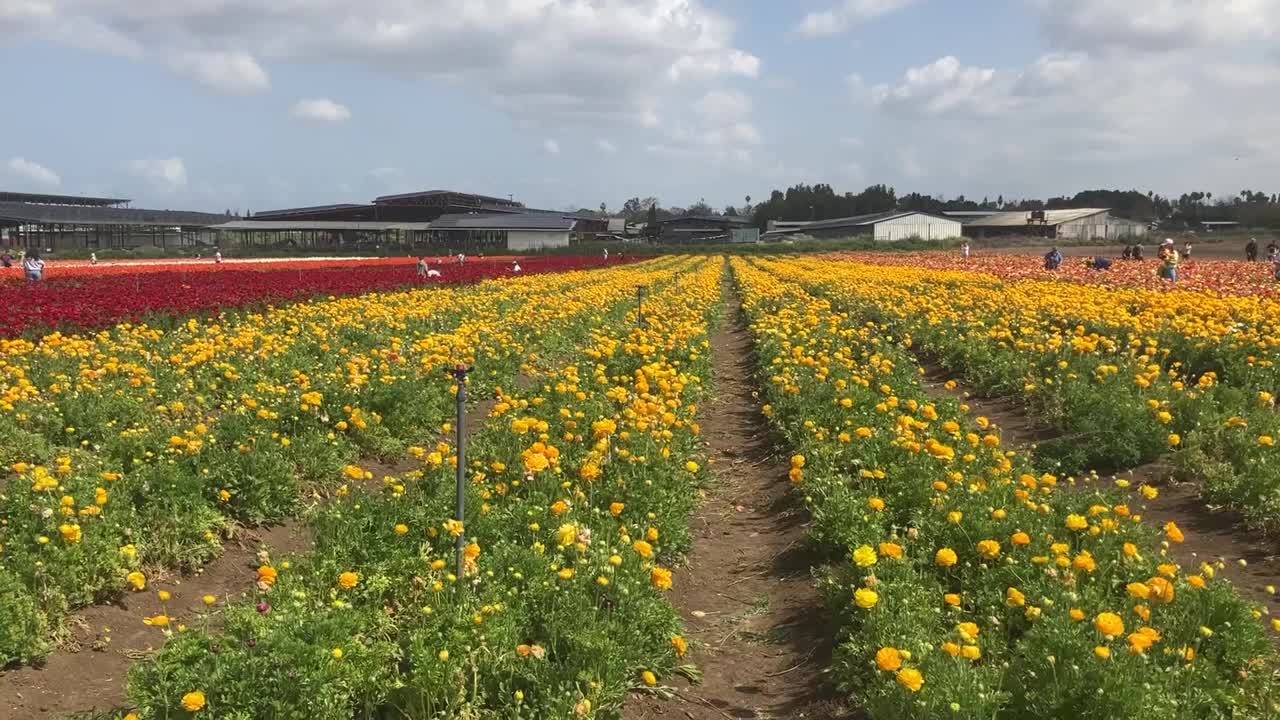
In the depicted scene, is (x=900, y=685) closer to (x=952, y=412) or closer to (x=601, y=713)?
(x=601, y=713)

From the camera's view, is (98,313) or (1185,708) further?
(98,313)

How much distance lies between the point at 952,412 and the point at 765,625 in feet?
12.6

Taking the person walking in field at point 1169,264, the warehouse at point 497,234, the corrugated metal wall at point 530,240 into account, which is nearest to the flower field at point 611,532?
the person walking in field at point 1169,264

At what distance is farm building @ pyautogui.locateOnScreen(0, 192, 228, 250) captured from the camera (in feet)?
241

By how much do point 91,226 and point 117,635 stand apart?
89025mm

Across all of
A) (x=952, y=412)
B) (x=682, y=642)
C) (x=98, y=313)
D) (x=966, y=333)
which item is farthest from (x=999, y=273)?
(x=682, y=642)

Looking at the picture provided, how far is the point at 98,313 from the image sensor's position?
1354 centimetres

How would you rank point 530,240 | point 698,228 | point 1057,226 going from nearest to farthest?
point 530,240, point 1057,226, point 698,228

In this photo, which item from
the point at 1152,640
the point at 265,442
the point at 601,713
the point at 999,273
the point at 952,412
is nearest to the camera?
the point at 1152,640

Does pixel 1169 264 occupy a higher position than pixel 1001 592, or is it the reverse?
pixel 1169 264

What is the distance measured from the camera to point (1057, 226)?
95312 millimetres

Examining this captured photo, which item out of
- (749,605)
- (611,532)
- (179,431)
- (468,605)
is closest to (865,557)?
(749,605)

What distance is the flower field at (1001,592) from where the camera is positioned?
3350 millimetres

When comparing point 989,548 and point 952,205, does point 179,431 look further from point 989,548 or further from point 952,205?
point 952,205
